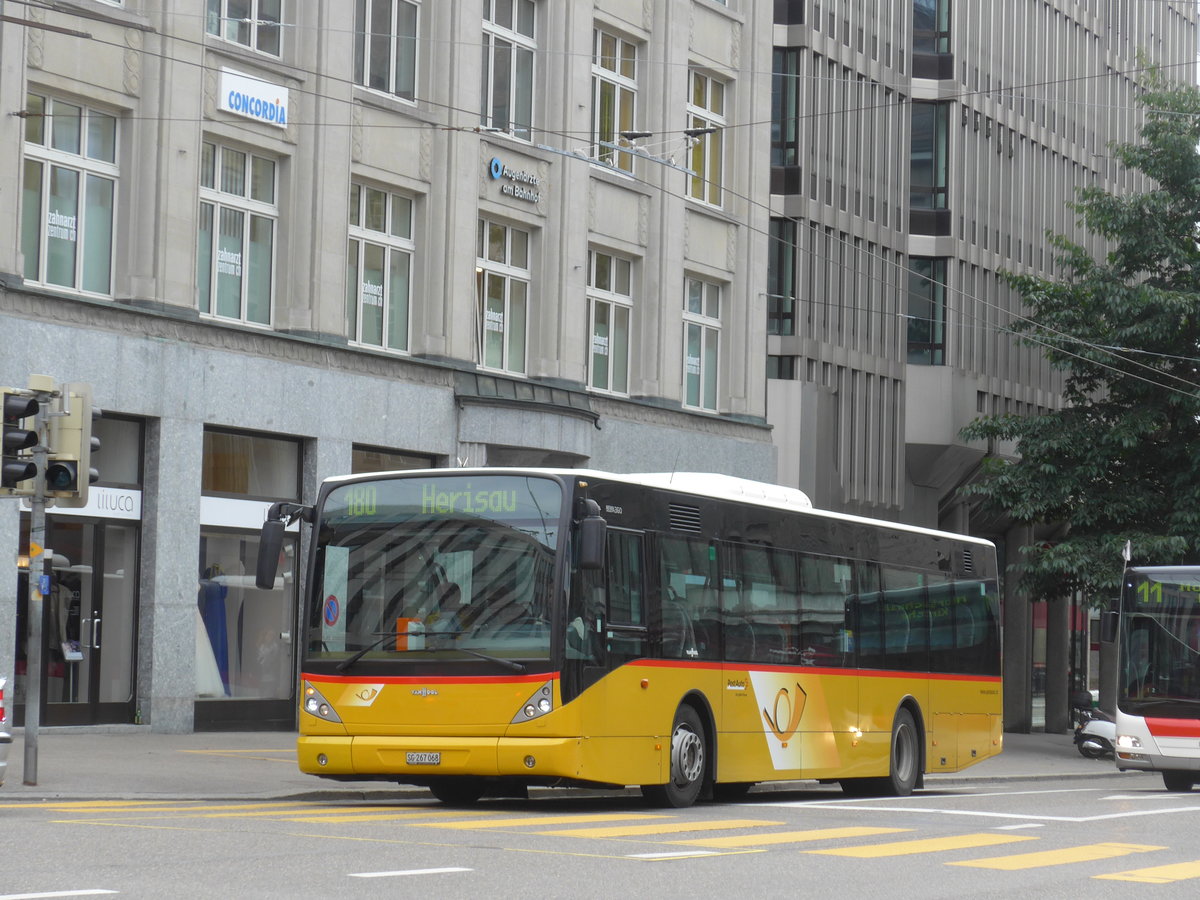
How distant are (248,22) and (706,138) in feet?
37.1

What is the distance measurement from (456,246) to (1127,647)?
11096 mm

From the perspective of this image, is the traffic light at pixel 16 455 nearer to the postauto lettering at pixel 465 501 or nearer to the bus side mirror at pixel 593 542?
the postauto lettering at pixel 465 501

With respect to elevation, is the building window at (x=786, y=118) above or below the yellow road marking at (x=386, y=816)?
above

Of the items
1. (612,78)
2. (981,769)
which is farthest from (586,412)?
(981,769)

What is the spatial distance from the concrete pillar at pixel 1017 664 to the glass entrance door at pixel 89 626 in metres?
26.4

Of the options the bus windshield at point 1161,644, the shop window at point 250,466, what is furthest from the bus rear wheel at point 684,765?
the shop window at point 250,466

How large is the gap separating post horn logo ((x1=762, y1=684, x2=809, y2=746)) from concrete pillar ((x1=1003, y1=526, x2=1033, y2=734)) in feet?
94.1

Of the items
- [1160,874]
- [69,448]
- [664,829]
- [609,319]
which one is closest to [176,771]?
[69,448]

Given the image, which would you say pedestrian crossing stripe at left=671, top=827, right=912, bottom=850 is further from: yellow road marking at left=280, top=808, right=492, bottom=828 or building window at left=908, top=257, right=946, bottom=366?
building window at left=908, top=257, right=946, bottom=366

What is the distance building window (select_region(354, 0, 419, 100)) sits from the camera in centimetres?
2789

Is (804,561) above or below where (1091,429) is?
below

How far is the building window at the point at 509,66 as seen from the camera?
3005cm

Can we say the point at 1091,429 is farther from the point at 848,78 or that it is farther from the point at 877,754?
the point at 877,754

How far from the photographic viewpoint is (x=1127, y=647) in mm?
24203
